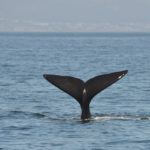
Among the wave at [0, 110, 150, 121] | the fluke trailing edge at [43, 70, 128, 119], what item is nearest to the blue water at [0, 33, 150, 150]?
the wave at [0, 110, 150, 121]

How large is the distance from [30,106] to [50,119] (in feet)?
10.7

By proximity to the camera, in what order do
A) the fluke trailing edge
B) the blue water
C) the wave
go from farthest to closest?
the wave, the fluke trailing edge, the blue water

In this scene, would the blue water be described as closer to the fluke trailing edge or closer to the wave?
A: the wave

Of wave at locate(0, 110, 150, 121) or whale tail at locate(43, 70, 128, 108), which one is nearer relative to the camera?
whale tail at locate(43, 70, 128, 108)

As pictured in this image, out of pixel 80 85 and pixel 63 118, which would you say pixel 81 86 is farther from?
pixel 63 118

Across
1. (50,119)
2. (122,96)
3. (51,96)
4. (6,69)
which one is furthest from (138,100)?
(6,69)

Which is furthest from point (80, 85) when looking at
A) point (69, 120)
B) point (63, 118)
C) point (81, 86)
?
point (63, 118)

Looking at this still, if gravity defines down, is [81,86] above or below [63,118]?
above

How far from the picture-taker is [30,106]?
1997cm

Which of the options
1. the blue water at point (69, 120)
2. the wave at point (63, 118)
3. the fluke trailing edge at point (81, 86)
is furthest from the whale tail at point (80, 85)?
the wave at point (63, 118)

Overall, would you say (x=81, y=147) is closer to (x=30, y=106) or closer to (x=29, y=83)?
(x=30, y=106)

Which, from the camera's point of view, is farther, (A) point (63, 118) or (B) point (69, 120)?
(A) point (63, 118)

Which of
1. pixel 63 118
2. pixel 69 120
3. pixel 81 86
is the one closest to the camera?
pixel 81 86

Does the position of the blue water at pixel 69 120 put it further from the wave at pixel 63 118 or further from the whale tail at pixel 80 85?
the whale tail at pixel 80 85
